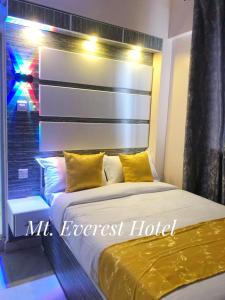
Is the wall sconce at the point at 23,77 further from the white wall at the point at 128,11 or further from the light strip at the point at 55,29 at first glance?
the white wall at the point at 128,11

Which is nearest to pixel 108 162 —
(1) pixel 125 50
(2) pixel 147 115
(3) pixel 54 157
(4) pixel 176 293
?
(3) pixel 54 157

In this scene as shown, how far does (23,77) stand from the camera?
2477mm

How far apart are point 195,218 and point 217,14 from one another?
82.8 inches

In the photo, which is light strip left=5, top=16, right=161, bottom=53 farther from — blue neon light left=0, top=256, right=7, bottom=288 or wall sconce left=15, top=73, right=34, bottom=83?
blue neon light left=0, top=256, right=7, bottom=288

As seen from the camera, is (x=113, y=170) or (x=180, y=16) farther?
(x=180, y=16)

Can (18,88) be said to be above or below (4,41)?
below

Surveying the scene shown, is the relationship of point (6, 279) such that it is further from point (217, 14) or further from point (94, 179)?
point (217, 14)

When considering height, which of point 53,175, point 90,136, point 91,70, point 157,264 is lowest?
point 157,264

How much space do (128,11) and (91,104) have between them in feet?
3.74

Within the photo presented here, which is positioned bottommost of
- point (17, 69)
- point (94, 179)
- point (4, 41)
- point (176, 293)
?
point (176, 293)

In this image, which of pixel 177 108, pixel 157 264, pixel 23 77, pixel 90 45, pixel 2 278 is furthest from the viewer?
pixel 177 108

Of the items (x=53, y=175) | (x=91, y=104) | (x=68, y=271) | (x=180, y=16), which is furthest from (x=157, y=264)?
(x=180, y=16)

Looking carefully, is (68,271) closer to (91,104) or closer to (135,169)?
(135,169)

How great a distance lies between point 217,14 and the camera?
102 inches
